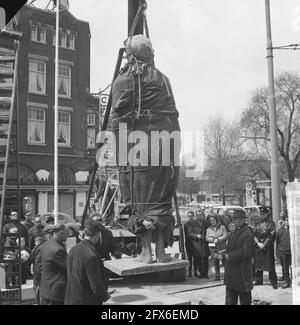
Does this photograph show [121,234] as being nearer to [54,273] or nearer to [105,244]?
[105,244]

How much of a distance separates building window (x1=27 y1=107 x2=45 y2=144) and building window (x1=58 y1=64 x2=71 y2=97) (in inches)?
71.7

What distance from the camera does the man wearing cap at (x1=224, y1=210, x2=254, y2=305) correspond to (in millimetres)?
5375

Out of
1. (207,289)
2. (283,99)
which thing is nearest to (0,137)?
(207,289)

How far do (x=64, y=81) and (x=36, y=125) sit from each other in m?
3.32

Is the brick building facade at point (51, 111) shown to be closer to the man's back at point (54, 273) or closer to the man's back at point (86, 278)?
the man's back at point (54, 273)

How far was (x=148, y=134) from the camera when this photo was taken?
23.1ft

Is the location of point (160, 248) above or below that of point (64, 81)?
below

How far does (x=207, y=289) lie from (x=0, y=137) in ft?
15.9

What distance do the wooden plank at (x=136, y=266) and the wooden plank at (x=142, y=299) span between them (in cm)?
31

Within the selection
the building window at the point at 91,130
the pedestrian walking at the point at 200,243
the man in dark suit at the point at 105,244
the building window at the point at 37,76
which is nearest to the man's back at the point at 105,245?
the man in dark suit at the point at 105,244

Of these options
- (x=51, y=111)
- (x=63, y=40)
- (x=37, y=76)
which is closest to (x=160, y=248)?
(x=51, y=111)

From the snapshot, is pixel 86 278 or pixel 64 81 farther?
pixel 64 81

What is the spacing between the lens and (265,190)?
25.5 metres

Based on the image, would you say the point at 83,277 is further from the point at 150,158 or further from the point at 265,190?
the point at 265,190
